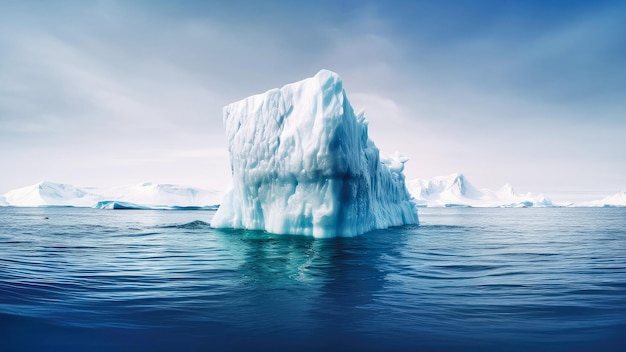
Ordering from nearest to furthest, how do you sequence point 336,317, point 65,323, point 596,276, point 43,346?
1. point 43,346
2. point 65,323
3. point 336,317
4. point 596,276

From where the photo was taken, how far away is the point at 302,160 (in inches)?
728

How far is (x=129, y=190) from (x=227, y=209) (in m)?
92.5

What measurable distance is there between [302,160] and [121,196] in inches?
3745

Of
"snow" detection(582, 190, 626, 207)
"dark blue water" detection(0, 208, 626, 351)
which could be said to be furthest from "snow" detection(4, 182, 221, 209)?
"snow" detection(582, 190, 626, 207)

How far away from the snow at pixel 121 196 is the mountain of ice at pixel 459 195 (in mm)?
88718

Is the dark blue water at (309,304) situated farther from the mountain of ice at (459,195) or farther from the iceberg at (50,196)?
the mountain of ice at (459,195)

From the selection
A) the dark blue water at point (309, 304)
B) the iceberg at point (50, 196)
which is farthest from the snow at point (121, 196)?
the dark blue water at point (309, 304)

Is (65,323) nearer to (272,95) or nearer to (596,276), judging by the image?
(596,276)

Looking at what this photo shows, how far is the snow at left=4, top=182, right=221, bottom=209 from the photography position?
96.1 meters

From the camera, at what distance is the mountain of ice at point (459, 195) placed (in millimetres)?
159500

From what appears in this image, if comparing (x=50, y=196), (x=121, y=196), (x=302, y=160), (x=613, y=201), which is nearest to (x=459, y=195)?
(x=613, y=201)

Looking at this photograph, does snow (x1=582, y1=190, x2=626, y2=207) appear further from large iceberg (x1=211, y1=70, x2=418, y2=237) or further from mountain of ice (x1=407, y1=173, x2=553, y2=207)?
large iceberg (x1=211, y1=70, x2=418, y2=237)

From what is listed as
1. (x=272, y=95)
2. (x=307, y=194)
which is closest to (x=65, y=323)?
(x=307, y=194)

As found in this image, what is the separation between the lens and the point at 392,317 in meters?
5.43
